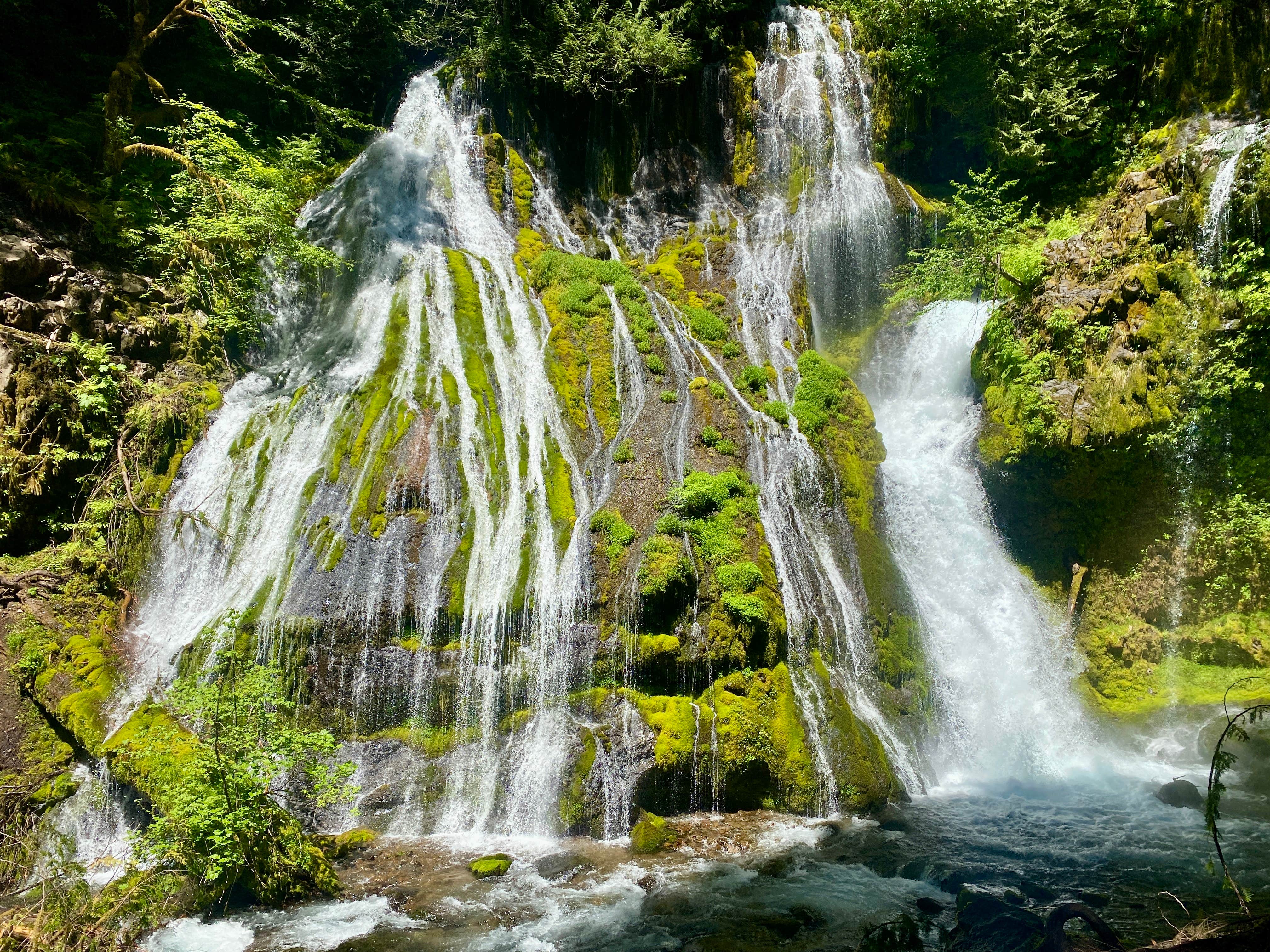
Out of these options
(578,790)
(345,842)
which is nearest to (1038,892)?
(578,790)

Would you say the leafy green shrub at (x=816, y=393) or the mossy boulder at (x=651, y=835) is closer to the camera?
the mossy boulder at (x=651, y=835)

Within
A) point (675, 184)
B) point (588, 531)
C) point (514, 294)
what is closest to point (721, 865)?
point (588, 531)

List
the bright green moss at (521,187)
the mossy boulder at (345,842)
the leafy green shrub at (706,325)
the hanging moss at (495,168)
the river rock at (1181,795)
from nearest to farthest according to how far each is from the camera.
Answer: the mossy boulder at (345,842), the river rock at (1181,795), the leafy green shrub at (706,325), the hanging moss at (495,168), the bright green moss at (521,187)

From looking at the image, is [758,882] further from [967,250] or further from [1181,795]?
[967,250]

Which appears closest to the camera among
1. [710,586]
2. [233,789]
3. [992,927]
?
[992,927]

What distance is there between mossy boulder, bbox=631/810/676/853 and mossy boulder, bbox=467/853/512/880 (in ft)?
4.96

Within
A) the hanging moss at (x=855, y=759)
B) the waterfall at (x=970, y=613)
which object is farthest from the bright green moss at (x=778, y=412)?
the hanging moss at (x=855, y=759)

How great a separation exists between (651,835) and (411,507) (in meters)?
5.83

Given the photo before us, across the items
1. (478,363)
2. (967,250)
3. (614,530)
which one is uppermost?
(967,250)

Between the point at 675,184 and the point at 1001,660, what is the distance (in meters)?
14.7

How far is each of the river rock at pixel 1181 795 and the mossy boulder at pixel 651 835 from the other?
275 inches

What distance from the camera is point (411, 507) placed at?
1066cm

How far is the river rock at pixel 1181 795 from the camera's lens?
9391 millimetres

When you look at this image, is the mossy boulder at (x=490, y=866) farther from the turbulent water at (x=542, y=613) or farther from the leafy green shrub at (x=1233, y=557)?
the leafy green shrub at (x=1233, y=557)
